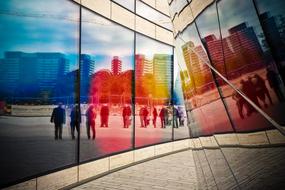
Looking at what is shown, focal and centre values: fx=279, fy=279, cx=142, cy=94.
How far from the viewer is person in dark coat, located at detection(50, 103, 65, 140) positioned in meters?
6.35

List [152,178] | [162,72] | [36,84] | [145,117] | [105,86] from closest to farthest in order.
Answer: [36,84]
[152,178]
[105,86]
[145,117]
[162,72]

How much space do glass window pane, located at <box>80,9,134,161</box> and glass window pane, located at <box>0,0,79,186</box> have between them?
57 centimetres

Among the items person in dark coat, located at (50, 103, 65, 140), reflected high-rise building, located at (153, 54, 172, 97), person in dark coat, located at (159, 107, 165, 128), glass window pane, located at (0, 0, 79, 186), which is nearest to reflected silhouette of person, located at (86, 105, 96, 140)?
glass window pane, located at (0, 0, 79, 186)

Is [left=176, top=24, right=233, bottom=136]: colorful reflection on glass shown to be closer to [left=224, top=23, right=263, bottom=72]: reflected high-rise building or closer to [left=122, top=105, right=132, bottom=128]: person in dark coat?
[left=224, top=23, right=263, bottom=72]: reflected high-rise building

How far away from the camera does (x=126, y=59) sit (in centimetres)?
947

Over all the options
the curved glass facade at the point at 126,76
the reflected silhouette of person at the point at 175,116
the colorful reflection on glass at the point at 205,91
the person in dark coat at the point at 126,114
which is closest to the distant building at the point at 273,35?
the curved glass facade at the point at 126,76

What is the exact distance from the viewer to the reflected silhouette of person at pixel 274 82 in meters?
0.95

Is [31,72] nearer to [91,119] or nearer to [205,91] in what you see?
[91,119]

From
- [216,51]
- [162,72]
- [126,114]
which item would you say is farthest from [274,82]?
[162,72]

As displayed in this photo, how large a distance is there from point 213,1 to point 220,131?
25.3 inches

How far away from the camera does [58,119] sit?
6.44 metres

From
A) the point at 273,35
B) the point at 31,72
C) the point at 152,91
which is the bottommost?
the point at 273,35

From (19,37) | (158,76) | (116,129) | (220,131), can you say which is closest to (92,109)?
(116,129)

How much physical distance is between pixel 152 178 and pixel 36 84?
12.4ft
